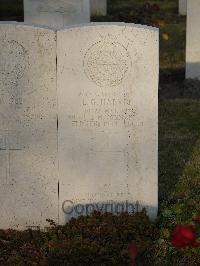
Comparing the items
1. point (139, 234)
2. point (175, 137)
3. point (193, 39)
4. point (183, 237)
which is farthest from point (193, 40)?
point (183, 237)

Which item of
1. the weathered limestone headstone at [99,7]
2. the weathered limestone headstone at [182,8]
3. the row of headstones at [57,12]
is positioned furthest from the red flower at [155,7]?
the row of headstones at [57,12]

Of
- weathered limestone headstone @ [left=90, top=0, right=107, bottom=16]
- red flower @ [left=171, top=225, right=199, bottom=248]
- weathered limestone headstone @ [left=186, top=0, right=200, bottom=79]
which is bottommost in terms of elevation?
red flower @ [left=171, top=225, right=199, bottom=248]

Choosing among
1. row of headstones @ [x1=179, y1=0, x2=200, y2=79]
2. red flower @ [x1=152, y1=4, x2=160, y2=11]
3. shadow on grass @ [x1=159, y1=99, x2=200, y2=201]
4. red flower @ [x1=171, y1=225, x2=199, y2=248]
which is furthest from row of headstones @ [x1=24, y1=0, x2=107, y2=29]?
red flower @ [x1=152, y1=4, x2=160, y2=11]

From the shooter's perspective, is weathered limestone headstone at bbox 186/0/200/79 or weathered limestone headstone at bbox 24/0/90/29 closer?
weathered limestone headstone at bbox 24/0/90/29

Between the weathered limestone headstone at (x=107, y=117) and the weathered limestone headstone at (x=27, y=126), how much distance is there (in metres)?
0.09

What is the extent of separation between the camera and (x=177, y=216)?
224 inches

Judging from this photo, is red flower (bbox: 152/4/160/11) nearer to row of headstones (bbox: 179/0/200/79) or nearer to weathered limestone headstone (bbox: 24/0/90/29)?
row of headstones (bbox: 179/0/200/79)

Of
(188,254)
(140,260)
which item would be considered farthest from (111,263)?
(188,254)

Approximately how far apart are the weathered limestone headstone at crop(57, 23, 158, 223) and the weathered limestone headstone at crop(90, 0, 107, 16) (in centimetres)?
1191

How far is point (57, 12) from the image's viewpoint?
9742mm

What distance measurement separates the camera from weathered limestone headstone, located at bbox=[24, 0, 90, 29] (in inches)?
380

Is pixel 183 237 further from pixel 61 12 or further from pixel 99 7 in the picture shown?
pixel 99 7

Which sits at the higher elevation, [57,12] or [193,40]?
[57,12]

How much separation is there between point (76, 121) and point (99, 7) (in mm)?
11997
